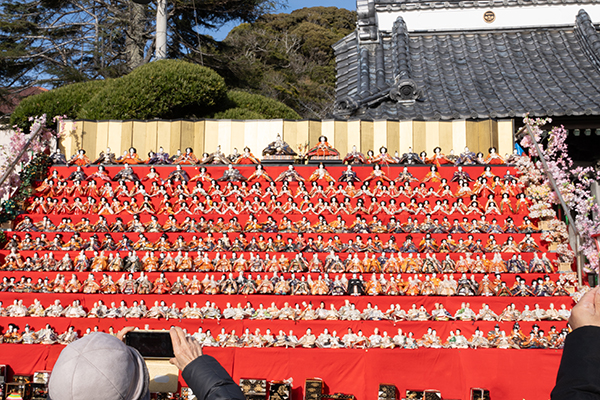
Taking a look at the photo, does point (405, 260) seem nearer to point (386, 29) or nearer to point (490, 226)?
point (490, 226)

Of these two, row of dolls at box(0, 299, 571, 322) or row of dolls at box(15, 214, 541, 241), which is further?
row of dolls at box(15, 214, 541, 241)

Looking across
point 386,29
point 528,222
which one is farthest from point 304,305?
point 386,29

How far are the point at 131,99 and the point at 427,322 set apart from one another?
31.6 feet

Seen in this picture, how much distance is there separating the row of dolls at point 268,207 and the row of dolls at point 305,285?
194 cm

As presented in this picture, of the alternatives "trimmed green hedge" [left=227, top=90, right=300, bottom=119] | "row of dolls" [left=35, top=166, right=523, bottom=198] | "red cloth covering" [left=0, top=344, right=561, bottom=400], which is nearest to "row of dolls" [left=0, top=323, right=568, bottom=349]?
"red cloth covering" [left=0, top=344, right=561, bottom=400]

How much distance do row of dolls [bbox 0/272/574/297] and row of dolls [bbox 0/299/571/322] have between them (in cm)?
30

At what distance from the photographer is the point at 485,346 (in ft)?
23.7

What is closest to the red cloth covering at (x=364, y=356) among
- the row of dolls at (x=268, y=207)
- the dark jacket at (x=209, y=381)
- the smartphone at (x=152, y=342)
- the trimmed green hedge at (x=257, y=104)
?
the row of dolls at (x=268, y=207)

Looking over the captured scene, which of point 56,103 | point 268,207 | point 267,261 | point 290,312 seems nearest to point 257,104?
point 56,103

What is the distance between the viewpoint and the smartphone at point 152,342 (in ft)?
6.86

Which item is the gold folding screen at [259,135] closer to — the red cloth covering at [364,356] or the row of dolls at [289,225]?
the row of dolls at [289,225]

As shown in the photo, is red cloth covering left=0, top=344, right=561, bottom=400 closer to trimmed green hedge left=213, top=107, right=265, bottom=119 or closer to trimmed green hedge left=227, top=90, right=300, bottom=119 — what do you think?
trimmed green hedge left=213, top=107, right=265, bottom=119

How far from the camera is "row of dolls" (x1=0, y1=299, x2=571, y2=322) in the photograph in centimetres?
774

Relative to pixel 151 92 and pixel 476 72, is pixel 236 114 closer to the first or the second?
pixel 151 92
